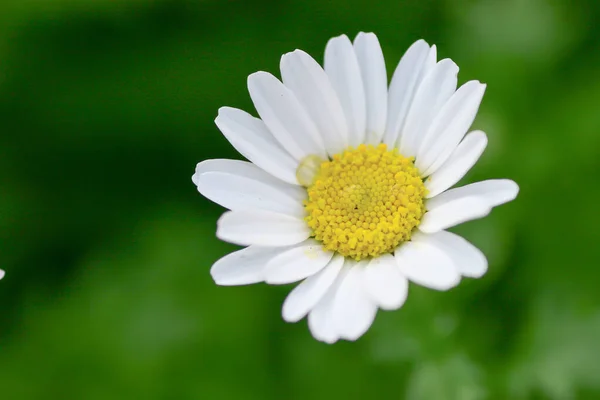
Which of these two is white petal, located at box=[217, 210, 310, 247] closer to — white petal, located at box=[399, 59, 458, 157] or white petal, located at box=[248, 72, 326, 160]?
white petal, located at box=[248, 72, 326, 160]

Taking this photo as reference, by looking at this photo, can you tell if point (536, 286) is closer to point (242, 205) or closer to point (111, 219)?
point (242, 205)

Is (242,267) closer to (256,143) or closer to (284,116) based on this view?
(256,143)

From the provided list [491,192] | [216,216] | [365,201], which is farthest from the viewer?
[216,216]

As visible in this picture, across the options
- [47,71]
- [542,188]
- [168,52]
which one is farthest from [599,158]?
[47,71]

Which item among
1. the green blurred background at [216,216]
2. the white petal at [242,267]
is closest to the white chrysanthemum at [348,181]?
the white petal at [242,267]

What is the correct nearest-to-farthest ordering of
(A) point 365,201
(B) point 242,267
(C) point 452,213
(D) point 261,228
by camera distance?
(C) point 452,213, (B) point 242,267, (D) point 261,228, (A) point 365,201

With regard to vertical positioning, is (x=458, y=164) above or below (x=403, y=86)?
below

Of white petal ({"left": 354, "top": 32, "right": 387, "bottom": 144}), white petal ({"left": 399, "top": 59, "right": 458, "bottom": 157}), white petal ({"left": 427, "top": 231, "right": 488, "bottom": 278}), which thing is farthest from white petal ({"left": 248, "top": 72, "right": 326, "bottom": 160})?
white petal ({"left": 427, "top": 231, "right": 488, "bottom": 278})

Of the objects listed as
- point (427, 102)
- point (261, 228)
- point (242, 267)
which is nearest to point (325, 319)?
point (242, 267)
